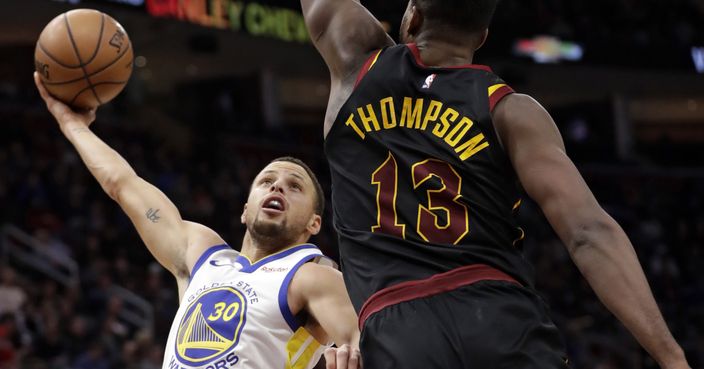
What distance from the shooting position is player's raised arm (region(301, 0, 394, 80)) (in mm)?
2848

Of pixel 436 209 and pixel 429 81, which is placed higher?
pixel 429 81

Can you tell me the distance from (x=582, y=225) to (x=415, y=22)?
769mm

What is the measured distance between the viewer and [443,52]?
2.80 meters

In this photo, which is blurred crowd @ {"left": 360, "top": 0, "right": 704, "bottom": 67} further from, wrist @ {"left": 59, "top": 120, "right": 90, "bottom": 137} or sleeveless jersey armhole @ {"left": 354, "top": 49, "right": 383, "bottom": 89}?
sleeveless jersey armhole @ {"left": 354, "top": 49, "right": 383, "bottom": 89}

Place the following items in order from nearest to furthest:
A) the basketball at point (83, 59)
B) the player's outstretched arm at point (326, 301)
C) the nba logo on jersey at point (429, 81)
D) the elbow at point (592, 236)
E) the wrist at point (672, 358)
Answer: the wrist at point (672, 358), the elbow at point (592, 236), the nba logo on jersey at point (429, 81), the player's outstretched arm at point (326, 301), the basketball at point (83, 59)

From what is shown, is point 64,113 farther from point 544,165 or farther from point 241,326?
point 544,165

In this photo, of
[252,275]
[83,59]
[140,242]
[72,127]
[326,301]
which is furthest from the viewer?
[140,242]

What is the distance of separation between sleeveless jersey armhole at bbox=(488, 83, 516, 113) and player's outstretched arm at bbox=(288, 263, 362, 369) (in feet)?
3.45

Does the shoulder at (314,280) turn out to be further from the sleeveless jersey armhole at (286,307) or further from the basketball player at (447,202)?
the basketball player at (447,202)

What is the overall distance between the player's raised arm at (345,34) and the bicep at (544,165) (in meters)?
0.45

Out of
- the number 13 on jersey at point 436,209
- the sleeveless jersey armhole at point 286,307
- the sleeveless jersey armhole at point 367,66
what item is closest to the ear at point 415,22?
the sleeveless jersey armhole at point 367,66

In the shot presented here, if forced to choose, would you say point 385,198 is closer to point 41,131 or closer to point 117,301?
point 117,301

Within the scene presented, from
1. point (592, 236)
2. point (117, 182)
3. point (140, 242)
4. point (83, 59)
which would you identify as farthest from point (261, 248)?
point (140, 242)

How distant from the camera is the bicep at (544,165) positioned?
248 cm
